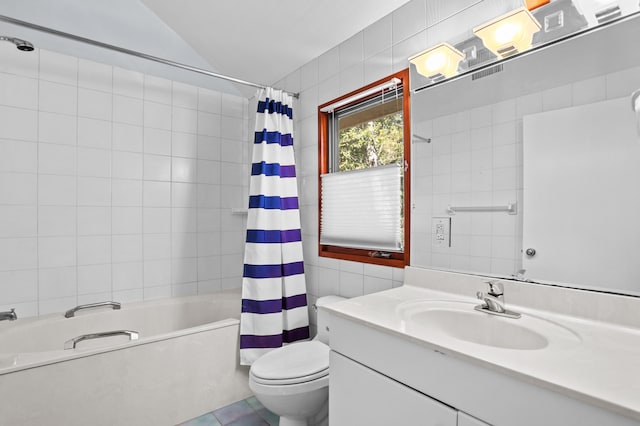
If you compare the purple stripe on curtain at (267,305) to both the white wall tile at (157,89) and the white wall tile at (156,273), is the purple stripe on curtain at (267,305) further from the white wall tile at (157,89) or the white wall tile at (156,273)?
the white wall tile at (157,89)

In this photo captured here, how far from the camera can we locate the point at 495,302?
1.13 metres

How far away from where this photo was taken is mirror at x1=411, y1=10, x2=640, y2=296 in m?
0.99

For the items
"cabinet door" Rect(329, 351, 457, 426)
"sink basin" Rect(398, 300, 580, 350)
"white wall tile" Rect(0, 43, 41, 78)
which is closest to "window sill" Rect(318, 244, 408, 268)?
"sink basin" Rect(398, 300, 580, 350)

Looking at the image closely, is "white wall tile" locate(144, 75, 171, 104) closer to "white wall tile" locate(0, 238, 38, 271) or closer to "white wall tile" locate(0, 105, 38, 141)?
"white wall tile" locate(0, 105, 38, 141)

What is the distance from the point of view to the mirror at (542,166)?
0.99 m

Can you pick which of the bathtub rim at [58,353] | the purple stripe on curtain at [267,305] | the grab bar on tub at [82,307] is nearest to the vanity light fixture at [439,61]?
the purple stripe on curtain at [267,305]

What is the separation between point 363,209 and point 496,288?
0.88 meters

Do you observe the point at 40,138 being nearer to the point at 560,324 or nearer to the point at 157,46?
the point at 157,46

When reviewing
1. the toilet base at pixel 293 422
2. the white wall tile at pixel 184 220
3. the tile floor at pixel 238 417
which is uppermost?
the white wall tile at pixel 184 220

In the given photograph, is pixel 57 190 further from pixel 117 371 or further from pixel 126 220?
pixel 117 371

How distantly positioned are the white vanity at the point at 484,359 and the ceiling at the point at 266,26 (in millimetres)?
1509

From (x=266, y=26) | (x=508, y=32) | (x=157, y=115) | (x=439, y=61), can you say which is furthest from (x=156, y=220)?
(x=508, y=32)

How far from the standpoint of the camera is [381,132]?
1884mm

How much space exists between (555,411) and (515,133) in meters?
0.95
